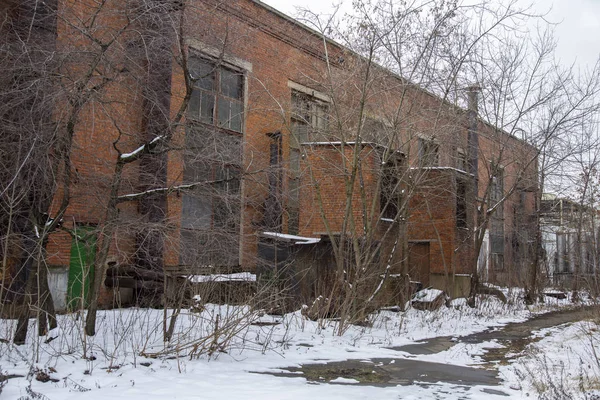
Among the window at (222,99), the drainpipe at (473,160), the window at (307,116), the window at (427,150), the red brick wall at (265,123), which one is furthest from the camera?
the drainpipe at (473,160)

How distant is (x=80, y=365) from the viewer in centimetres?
683

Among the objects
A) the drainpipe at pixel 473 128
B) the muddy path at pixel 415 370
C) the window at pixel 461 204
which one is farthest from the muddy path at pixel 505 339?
the drainpipe at pixel 473 128

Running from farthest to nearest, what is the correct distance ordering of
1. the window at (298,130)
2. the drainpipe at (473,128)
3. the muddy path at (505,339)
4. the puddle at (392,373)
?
the drainpipe at (473,128), the window at (298,130), the muddy path at (505,339), the puddle at (392,373)

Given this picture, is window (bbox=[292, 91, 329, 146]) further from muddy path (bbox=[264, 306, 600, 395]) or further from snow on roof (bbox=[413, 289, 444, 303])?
muddy path (bbox=[264, 306, 600, 395])

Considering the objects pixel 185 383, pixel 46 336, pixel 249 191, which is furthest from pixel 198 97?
pixel 185 383

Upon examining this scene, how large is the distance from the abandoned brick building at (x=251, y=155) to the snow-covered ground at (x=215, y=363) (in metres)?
1.30

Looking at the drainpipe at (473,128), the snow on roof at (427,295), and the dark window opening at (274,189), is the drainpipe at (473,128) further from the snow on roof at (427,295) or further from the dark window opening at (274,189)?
the dark window opening at (274,189)

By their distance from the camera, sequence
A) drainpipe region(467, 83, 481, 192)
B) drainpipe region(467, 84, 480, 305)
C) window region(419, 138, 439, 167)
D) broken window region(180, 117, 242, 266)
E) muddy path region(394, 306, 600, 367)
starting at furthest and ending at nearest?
1. drainpipe region(467, 84, 480, 305)
2. drainpipe region(467, 83, 481, 192)
3. window region(419, 138, 439, 167)
4. muddy path region(394, 306, 600, 367)
5. broken window region(180, 117, 242, 266)

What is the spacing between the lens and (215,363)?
7.48 m

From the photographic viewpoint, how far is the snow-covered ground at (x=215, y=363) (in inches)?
239

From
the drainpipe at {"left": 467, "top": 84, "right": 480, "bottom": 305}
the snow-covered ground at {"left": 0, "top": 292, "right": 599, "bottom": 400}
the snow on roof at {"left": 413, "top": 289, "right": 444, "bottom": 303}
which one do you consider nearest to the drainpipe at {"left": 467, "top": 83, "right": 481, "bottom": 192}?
the drainpipe at {"left": 467, "top": 84, "right": 480, "bottom": 305}

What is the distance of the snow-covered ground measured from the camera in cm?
607

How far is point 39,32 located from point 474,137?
13.3m

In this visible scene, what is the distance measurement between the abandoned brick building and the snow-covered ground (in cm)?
130
